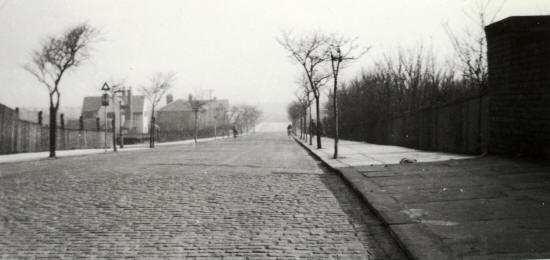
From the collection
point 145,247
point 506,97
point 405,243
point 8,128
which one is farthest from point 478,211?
point 8,128

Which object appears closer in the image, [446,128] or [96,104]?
[446,128]

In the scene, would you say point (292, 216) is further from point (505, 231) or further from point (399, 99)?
point (399, 99)

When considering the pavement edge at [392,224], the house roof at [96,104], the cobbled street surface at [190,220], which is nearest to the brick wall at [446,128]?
the pavement edge at [392,224]

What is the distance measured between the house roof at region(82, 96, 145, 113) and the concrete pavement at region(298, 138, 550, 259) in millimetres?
80859

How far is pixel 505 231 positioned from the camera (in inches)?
175

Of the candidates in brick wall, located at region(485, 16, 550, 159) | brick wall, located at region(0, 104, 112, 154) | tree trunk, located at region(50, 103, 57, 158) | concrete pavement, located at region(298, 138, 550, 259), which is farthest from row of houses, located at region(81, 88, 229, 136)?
concrete pavement, located at region(298, 138, 550, 259)

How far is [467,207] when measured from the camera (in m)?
5.61

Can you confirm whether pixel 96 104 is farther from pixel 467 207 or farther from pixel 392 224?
pixel 392 224

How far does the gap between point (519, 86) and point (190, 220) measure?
732 centimetres

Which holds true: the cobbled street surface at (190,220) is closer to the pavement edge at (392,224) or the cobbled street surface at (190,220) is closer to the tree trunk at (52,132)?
the pavement edge at (392,224)

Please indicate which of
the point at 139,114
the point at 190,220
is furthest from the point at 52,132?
the point at 139,114

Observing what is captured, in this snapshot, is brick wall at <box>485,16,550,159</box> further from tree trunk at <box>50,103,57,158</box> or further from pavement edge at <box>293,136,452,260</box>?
tree trunk at <box>50,103,57,158</box>

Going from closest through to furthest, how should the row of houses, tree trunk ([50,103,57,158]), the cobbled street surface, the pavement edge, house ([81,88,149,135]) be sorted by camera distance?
the pavement edge, the cobbled street surface, tree trunk ([50,103,57,158]), the row of houses, house ([81,88,149,135])

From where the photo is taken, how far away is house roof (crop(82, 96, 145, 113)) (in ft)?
272
